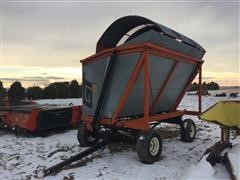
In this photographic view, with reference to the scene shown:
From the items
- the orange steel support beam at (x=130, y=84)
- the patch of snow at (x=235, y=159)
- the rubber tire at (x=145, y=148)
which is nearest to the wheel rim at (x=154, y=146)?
the rubber tire at (x=145, y=148)

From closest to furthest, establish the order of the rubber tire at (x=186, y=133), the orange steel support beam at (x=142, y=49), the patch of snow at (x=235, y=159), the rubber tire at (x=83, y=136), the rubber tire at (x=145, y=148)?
the patch of snow at (x=235, y=159)
the rubber tire at (x=145, y=148)
the orange steel support beam at (x=142, y=49)
the rubber tire at (x=83, y=136)
the rubber tire at (x=186, y=133)

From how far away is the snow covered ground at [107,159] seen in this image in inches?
209

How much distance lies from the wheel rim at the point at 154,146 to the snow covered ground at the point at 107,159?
7.7 inches

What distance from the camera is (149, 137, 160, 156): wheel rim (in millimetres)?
5954

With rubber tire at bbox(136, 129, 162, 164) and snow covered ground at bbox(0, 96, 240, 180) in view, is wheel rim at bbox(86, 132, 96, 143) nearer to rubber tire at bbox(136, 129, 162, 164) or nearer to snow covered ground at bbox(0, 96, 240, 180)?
snow covered ground at bbox(0, 96, 240, 180)

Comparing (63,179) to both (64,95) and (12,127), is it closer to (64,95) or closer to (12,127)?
(12,127)

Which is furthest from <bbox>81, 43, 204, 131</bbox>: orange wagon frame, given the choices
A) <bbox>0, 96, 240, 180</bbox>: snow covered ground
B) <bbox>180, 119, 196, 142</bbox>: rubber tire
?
<bbox>0, 96, 240, 180</bbox>: snow covered ground

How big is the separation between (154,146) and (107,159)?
2.92 ft

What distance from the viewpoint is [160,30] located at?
20.9 ft

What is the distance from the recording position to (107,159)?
6176 mm

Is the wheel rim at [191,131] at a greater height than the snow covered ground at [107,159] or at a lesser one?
greater

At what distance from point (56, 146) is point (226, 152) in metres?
3.63

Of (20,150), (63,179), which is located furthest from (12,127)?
(63,179)

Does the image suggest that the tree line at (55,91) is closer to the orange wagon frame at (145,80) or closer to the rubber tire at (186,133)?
the rubber tire at (186,133)
